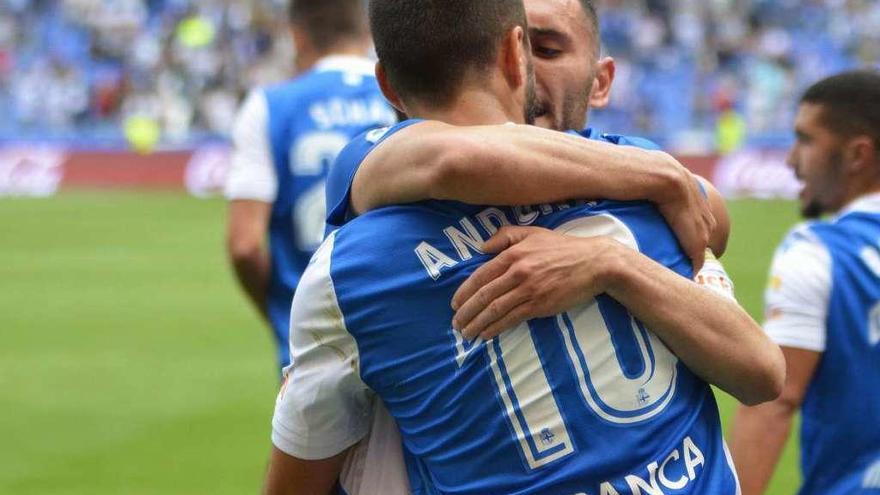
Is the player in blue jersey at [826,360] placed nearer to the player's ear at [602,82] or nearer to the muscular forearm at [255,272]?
the player's ear at [602,82]

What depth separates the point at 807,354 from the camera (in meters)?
3.61

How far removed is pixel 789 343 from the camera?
11.8ft

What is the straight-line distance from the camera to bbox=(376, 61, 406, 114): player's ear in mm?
2299

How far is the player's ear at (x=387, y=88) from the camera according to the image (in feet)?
7.54

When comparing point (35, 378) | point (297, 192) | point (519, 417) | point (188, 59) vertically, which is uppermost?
point (519, 417)

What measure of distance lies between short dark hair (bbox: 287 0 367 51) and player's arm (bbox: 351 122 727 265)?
3.26 metres

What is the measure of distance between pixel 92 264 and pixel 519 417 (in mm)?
14442

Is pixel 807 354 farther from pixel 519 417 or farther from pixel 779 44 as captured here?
pixel 779 44

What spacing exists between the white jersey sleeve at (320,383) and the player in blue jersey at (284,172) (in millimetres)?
2825

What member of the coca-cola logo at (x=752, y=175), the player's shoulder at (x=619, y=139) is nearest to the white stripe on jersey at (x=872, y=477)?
the player's shoulder at (x=619, y=139)

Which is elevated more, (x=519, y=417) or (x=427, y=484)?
(x=519, y=417)

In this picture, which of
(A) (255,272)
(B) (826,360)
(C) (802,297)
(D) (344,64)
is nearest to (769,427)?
(B) (826,360)

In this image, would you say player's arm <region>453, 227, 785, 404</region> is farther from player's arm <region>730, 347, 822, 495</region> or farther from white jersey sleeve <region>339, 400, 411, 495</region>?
player's arm <region>730, 347, 822, 495</region>

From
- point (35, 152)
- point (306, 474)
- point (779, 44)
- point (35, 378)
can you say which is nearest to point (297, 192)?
point (306, 474)
